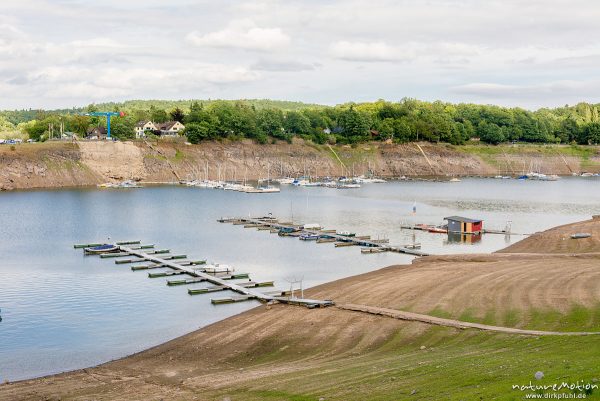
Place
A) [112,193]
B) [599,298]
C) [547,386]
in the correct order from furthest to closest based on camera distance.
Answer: [112,193] < [599,298] < [547,386]

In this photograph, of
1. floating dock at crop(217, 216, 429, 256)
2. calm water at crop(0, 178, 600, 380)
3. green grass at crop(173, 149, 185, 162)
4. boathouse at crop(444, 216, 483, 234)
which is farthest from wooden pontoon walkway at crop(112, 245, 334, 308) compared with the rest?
green grass at crop(173, 149, 185, 162)

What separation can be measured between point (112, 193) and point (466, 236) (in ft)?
277

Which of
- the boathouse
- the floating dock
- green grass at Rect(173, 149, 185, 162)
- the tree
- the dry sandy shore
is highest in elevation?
the tree

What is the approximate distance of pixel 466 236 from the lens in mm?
93812

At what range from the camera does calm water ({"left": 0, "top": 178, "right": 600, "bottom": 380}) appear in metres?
47.5

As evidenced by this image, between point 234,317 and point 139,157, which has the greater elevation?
point 139,157

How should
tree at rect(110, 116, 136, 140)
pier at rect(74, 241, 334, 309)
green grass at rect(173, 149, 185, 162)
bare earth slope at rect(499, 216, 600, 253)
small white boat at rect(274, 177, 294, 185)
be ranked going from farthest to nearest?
tree at rect(110, 116, 136, 140) → green grass at rect(173, 149, 185, 162) → small white boat at rect(274, 177, 294, 185) → bare earth slope at rect(499, 216, 600, 253) → pier at rect(74, 241, 334, 309)

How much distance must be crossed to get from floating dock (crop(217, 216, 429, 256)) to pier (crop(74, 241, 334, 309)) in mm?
19775

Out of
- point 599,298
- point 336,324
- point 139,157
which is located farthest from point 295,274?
point 139,157

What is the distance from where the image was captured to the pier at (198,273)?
185 ft

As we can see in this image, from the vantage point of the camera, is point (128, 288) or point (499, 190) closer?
point (128, 288)

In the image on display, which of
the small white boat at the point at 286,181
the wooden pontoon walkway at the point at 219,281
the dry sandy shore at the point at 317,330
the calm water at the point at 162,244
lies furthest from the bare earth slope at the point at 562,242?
the small white boat at the point at 286,181

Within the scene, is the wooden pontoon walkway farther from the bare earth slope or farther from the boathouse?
the boathouse

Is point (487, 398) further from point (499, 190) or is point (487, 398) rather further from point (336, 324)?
point (499, 190)
